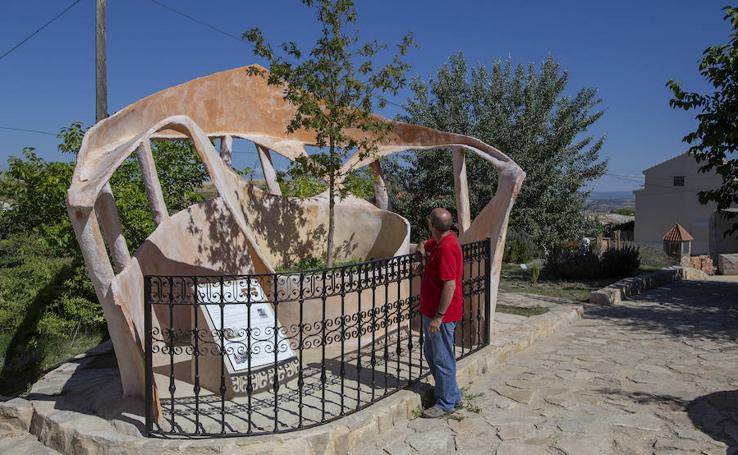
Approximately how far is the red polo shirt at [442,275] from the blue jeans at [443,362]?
0.36 ft

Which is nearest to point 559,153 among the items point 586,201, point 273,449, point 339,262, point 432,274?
point 586,201

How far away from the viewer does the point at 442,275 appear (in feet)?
14.5

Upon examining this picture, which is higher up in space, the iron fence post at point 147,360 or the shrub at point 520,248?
the shrub at point 520,248

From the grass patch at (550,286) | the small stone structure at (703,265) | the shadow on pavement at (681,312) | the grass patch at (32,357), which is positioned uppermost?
the small stone structure at (703,265)

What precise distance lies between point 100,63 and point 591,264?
435 inches

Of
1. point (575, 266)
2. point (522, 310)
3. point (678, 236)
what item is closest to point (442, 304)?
point (522, 310)

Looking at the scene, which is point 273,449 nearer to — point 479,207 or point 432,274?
point 432,274

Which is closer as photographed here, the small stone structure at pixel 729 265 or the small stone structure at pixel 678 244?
the small stone structure at pixel 729 265

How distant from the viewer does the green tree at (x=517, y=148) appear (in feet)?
53.9

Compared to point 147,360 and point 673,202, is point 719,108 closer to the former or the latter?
point 147,360

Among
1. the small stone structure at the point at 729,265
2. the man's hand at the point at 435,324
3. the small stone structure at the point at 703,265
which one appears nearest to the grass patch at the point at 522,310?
the man's hand at the point at 435,324

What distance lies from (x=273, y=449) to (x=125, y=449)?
1.00m

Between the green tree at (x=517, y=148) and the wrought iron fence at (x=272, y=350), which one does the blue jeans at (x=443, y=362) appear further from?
the green tree at (x=517, y=148)

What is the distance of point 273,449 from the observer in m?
3.87
